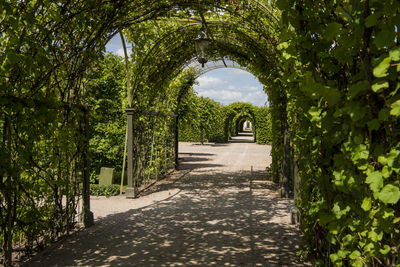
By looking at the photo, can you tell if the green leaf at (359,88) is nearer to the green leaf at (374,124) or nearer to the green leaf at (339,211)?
the green leaf at (374,124)

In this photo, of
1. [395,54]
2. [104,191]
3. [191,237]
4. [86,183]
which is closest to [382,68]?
[395,54]

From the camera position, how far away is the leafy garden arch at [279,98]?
155 centimetres

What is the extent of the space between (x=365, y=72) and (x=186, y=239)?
3.93 meters

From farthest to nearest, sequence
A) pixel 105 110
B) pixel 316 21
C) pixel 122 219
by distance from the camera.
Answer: pixel 105 110
pixel 122 219
pixel 316 21

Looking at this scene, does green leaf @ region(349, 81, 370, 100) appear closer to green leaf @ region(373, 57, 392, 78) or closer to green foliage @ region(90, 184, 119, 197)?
green leaf @ region(373, 57, 392, 78)

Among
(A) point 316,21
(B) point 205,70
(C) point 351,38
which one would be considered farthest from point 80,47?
(B) point 205,70

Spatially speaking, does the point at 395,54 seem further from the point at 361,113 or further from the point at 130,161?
the point at 130,161

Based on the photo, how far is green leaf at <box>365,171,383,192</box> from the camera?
55.9 inches

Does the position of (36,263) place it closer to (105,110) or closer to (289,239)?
(289,239)

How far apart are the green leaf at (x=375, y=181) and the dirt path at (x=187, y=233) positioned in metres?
2.79

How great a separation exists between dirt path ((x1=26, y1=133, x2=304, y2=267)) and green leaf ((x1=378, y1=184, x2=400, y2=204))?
283cm

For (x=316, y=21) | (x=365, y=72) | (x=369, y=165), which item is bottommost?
(x=369, y=165)

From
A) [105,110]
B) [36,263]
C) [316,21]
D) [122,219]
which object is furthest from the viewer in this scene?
[105,110]

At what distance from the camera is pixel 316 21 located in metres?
2.10
